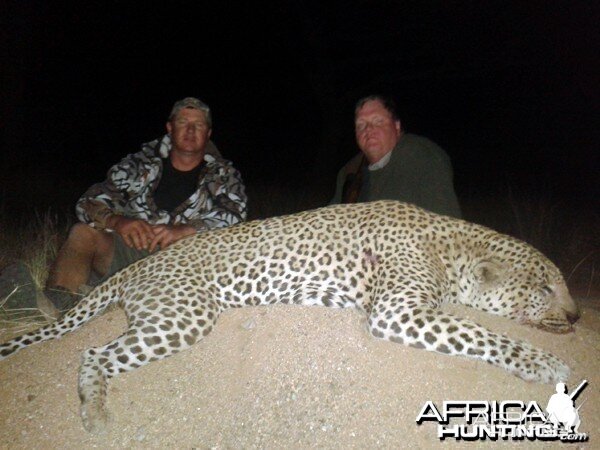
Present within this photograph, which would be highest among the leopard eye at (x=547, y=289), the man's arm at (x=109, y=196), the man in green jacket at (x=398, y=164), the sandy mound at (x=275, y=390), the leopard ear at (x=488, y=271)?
the man in green jacket at (x=398, y=164)

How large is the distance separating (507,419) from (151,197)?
4146 millimetres

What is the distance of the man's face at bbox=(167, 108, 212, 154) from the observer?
5988mm

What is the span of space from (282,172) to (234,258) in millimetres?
14906

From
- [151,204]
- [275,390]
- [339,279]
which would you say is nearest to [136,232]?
[151,204]

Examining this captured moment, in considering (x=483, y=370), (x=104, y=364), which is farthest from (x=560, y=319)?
(x=104, y=364)

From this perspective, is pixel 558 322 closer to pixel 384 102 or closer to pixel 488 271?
pixel 488 271

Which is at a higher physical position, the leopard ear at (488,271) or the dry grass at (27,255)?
the leopard ear at (488,271)

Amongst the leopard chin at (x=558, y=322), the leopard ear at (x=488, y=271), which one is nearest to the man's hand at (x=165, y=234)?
the leopard ear at (x=488, y=271)

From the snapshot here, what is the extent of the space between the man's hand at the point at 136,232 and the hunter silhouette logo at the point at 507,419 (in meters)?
3.13

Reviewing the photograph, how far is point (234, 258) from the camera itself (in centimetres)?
442

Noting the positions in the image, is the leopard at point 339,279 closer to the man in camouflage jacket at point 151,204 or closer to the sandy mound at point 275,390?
the sandy mound at point 275,390

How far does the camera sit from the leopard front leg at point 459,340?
3438 mm

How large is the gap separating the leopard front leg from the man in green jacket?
1.88 metres

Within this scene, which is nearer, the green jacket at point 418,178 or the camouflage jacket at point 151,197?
the green jacket at point 418,178
